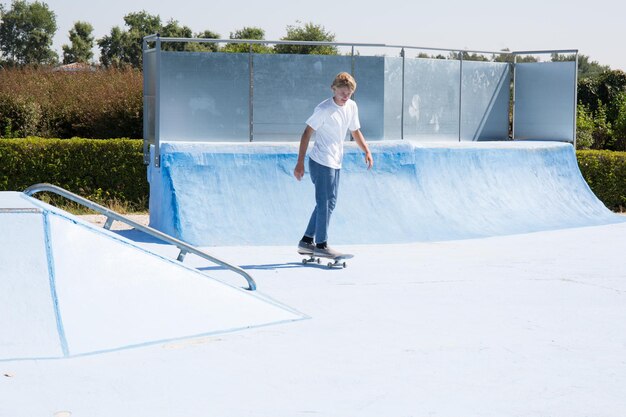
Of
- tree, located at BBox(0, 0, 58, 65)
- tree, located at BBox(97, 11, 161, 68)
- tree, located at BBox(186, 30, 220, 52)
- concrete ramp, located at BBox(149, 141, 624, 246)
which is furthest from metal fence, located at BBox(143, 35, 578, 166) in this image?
tree, located at BBox(0, 0, 58, 65)

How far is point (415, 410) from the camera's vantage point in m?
5.12

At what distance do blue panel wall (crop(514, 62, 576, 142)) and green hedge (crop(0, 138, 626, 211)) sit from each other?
6.95 metres

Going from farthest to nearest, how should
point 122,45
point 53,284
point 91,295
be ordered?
point 122,45
point 91,295
point 53,284

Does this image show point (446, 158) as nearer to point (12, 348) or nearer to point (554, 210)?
point (554, 210)

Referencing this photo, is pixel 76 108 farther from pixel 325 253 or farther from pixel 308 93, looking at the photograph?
pixel 325 253

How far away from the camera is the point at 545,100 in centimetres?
1650

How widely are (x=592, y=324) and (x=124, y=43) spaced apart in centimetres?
6429

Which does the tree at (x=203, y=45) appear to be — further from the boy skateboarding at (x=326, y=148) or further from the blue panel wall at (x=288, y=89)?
the boy skateboarding at (x=326, y=148)

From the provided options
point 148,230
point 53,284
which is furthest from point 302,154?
point 53,284

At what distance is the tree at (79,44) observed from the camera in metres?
69.2

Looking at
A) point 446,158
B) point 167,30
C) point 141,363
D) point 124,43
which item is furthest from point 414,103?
point 124,43

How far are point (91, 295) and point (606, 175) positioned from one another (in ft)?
43.6

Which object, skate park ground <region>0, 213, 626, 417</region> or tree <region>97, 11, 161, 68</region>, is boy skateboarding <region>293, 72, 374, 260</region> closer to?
skate park ground <region>0, 213, 626, 417</region>

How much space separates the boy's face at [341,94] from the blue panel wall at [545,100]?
7.39m
